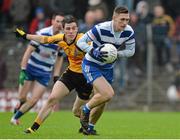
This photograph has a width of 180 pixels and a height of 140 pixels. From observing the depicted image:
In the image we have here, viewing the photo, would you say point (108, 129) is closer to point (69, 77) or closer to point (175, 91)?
point (69, 77)

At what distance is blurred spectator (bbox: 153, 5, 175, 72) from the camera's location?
26.1 metres

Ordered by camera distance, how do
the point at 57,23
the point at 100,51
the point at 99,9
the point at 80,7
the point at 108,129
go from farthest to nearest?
the point at 80,7
the point at 99,9
the point at 57,23
the point at 108,129
the point at 100,51

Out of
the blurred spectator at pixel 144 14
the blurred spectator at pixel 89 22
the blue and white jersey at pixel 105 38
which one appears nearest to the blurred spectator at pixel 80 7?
the blurred spectator at pixel 89 22

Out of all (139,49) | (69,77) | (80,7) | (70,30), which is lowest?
(139,49)

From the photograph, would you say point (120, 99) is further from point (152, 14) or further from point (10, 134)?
point (10, 134)

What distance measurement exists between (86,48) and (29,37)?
1.16 meters

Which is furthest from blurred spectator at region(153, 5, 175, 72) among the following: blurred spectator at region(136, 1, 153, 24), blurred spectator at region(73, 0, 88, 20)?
blurred spectator at region(73, 0, 88, 20)

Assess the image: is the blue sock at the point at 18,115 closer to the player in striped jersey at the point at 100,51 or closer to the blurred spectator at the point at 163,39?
the player in striped jersey at the point at 100,51

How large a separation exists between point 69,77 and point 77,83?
0.21 metres

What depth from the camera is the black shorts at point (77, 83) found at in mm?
14977

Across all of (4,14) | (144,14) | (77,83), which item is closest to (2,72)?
(4,14)

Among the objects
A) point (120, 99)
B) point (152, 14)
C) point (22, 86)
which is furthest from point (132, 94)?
point (22, 86)

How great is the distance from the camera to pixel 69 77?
49.3ft

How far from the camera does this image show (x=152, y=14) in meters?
26.4
